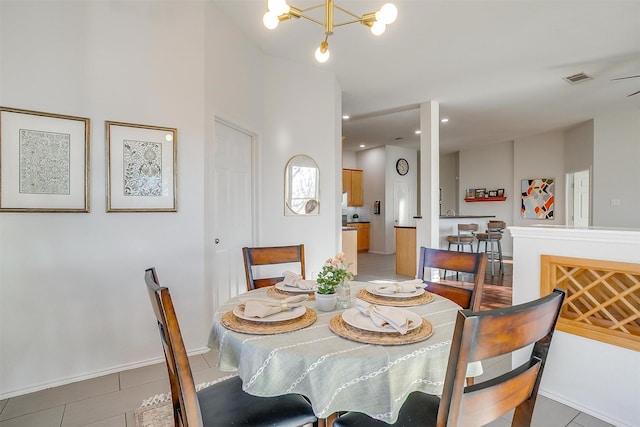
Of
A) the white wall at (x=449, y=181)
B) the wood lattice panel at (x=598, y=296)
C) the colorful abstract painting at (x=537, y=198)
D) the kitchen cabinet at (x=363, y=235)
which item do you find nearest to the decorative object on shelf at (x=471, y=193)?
the white wall at (x=449, y=181)

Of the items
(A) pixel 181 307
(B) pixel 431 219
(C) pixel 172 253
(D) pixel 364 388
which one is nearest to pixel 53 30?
(C) pixel 172 253

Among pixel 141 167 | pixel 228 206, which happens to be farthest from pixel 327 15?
pixel 228 206

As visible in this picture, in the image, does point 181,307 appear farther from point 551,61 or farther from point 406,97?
point 551,61

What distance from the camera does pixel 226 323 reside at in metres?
1.21

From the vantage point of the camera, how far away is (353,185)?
895cm

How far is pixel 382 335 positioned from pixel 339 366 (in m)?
0.20

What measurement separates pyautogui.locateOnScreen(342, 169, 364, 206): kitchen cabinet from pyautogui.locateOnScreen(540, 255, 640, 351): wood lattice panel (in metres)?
6.79

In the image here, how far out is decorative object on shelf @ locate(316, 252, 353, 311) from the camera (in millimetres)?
1358

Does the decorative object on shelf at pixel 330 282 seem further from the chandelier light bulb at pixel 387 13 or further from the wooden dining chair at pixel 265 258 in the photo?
the chandelier light bulb at pixel 387 13

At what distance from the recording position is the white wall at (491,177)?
8023mm

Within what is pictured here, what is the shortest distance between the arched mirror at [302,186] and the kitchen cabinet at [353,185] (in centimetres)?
482

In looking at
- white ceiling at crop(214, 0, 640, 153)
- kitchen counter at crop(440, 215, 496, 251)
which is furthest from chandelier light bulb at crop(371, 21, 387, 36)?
kitchen counter at crop(440, 215, 496, 251)

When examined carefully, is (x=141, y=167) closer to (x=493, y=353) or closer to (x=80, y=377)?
(x=80, y=377)

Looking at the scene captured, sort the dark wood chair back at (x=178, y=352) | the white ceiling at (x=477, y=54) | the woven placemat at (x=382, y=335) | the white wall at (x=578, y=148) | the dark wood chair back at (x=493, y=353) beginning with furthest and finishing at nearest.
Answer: the white wall at (x=578, y=148) → the white ceiling at (x=477, y=54) → the woven placemat at (x=382, y=335) → the dark wood chair back at (x=178, y=352) → the dark wood chair back at (x=493, y=353)
